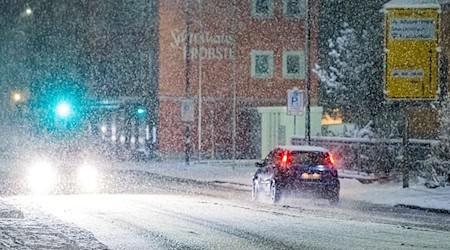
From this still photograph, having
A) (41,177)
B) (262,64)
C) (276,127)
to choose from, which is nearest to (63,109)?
(41,177)

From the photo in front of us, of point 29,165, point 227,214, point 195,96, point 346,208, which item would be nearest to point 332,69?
point 195,96

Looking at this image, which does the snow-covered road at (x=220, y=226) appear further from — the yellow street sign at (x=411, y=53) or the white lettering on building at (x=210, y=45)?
the white lettering on building at (x=210, y=45)

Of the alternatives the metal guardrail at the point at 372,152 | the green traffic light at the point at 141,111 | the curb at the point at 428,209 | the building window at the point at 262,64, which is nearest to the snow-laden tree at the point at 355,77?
the building window at the point at 262,64

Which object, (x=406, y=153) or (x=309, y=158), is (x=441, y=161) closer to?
(x=406, y=153)

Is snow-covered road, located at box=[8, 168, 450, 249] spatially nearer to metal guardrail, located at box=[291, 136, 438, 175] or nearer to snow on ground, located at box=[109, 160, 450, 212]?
snow on ground, located at box=[109, 160, 450, 212]

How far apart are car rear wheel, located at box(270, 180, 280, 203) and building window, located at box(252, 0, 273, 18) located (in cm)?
3169

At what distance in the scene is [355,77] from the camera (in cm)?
5306

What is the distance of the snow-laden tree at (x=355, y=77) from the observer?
171 feet

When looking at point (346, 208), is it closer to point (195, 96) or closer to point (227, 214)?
point (227, 214)

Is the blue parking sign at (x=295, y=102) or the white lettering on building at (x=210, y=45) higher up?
the white lettering on building at (x=210, y=45)

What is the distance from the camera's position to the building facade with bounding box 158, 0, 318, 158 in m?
52.6

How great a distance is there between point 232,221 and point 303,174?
580cm

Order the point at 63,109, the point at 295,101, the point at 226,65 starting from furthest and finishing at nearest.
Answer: the point at 226,65 → the point at 63,109 → the point at 295,101

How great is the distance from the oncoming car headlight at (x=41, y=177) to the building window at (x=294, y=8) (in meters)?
17.8
